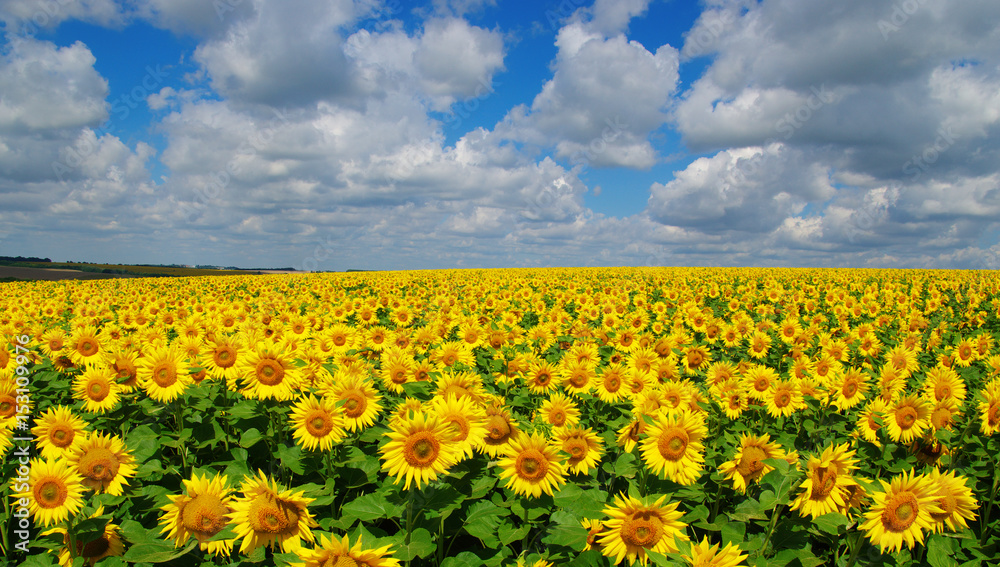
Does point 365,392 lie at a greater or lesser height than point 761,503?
greater

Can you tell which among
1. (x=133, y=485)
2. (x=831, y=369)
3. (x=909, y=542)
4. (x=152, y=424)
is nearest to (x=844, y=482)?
(x=909, y=542)

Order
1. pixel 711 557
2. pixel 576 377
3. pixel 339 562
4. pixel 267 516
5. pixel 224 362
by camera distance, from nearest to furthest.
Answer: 1. pixel 339 562
2. pixel 711 557
3. pixel 267 516
4. pixel 224 362
5. pixel 576 377

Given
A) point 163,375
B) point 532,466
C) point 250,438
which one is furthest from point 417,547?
point 163,375

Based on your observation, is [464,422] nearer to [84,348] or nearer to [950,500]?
[950,500]

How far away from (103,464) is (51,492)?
29 cm

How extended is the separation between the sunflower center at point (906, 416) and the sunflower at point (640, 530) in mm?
3671

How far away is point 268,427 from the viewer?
4.36m

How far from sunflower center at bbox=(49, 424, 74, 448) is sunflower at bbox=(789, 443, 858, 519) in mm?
5560

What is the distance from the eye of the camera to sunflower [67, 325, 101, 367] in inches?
234

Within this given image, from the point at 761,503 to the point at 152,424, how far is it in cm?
542

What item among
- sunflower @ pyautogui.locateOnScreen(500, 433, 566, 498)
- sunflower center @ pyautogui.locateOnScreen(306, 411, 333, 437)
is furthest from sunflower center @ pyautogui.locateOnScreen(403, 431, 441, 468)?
sunflower center @ pyautogui.locateOnScreen(306, 411, 333, 437)

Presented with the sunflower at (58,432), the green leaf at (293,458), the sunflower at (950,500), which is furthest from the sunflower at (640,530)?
the sunflower at (58,432)

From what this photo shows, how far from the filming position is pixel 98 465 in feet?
10.8

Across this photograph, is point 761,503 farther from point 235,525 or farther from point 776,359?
point 776,359
